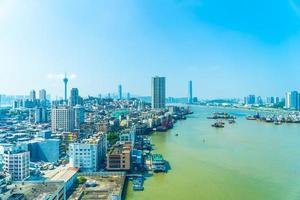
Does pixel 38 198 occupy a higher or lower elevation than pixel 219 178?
higher

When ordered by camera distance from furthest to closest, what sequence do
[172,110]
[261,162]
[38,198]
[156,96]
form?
[156,96] → [172,110] → [261,162] → [38,198]

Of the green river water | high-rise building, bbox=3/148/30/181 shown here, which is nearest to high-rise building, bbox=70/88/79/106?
the green river water

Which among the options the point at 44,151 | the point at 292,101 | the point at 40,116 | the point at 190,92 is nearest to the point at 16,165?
the point at 44,151

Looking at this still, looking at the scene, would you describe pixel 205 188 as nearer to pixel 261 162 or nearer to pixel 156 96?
pixel 261 162

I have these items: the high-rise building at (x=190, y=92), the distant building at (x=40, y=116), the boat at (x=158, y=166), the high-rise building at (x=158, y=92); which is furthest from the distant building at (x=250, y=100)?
the boat at (x=158, y=166)

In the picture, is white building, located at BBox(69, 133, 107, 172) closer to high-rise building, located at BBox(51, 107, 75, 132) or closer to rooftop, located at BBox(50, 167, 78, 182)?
rooftop, located at BBox(50, 167, 78, 182)

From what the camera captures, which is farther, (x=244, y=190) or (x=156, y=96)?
(x=156, y=96)

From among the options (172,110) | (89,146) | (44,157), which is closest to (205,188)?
(89,146)
